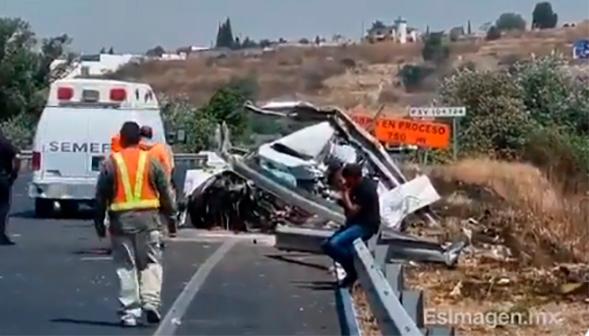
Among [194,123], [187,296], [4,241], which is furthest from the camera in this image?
[194,123]

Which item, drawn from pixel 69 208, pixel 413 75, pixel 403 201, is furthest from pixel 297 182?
pixel 413 75

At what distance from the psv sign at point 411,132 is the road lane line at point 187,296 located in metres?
6.56

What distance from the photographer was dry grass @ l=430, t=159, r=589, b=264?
2069 cm

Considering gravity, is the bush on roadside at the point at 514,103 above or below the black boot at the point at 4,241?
below

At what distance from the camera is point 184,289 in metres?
18.3

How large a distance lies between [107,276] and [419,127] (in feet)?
41.9

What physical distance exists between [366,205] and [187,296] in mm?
2144

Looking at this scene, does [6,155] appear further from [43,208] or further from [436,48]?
[436,48]

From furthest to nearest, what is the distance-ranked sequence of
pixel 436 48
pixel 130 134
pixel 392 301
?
pixel 436 48
pixel 130 134
pixel 392 301

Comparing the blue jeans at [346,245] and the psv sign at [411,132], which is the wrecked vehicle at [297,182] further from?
the blue jeans at [346,245]

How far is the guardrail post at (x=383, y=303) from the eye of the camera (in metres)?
9.34

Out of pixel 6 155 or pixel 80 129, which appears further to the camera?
pixel 80 129

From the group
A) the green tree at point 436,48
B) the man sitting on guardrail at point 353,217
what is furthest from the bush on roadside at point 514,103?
the man sitting on guardrail at point 353,217

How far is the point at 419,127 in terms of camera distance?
3156cm
